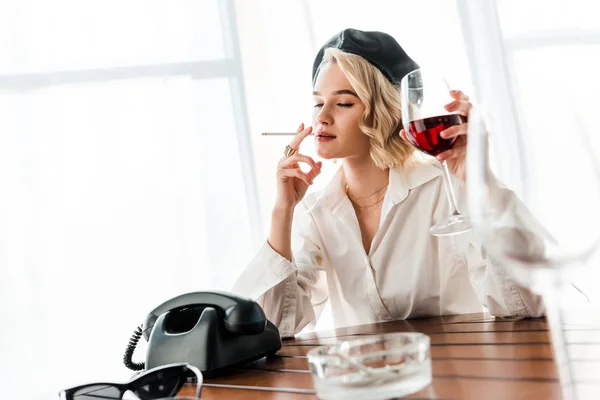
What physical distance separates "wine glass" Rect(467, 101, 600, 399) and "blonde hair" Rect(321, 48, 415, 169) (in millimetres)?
1359

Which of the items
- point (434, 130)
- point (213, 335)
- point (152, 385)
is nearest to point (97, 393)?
point (152, 385)

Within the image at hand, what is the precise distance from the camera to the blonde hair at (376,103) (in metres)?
1.79

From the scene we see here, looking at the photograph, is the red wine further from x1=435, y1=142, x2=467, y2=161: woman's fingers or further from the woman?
the woman

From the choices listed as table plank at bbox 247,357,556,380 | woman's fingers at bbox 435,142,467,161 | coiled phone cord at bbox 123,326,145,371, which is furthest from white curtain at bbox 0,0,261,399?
table plank at bbox 247,357,556,380

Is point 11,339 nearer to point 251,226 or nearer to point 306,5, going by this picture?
point 251,226

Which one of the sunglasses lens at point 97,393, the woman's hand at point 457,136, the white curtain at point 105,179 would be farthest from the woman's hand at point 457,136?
the white curtain at point 105,179

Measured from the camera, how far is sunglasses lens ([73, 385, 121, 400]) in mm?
782

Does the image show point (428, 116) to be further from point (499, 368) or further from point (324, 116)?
point (324, 116)

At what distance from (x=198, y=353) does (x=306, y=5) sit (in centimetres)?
244

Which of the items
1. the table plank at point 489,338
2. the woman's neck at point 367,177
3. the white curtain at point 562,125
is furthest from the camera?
the woman's neck at point 367,177

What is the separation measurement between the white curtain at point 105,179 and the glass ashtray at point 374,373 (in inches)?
98.4

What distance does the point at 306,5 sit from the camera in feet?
10.4

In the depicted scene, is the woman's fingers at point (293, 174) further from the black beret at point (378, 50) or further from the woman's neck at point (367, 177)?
the black beret at point (378, 50)

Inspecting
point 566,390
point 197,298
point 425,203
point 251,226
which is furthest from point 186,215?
point 566,390
